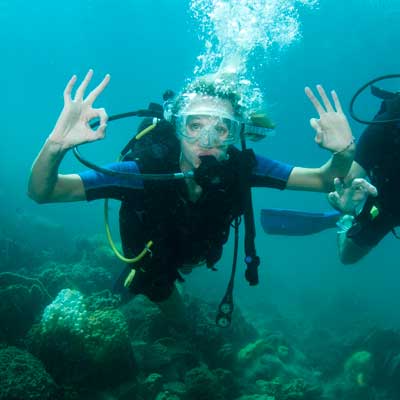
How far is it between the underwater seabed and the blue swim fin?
90.6 inches

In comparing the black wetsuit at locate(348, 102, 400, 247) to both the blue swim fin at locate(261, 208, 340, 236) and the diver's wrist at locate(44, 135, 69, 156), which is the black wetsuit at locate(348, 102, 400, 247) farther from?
Result: the diver's wrist at locate(44, 135, 69, 156)

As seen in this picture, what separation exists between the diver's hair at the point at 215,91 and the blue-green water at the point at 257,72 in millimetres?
14630

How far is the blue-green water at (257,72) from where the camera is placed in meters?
25.2

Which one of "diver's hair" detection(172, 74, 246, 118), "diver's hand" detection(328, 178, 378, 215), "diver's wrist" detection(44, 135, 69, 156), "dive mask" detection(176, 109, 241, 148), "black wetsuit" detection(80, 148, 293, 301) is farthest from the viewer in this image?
"diver's hair" detection(172, 74, 246, 118)

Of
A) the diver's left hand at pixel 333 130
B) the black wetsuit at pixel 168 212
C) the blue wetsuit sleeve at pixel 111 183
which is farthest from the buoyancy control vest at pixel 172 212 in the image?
the diver's left hand at pixel 333 130

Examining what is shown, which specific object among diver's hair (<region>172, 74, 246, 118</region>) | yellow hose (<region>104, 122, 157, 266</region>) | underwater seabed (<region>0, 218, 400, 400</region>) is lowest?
underwater seabed (<region>0, 218, 400, 400</region>)

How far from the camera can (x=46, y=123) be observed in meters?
134

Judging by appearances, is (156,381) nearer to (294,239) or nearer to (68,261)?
(68,261)

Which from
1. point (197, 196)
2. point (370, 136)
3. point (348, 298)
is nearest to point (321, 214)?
point (370, 136)

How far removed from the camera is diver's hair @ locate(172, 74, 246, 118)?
13.8ft

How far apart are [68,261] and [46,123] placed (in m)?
136

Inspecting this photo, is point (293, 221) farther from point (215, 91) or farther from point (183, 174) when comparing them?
point (183, 174)

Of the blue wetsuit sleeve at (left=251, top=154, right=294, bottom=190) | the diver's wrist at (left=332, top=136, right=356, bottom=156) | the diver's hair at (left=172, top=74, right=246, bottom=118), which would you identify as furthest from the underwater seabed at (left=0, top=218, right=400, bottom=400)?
the diver's wrist at (left=332, top=136, right=356, bottom=156)

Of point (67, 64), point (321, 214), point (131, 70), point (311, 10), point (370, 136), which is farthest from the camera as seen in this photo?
point (67, 64)
